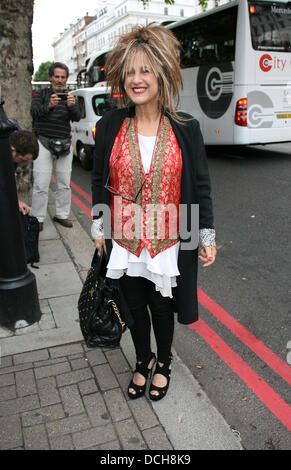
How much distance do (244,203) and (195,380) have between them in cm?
413

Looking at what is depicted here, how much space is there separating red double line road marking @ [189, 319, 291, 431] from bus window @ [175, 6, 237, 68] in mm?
6858

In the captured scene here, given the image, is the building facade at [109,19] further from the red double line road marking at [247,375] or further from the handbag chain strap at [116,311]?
the handbag chain strap at [116,311]

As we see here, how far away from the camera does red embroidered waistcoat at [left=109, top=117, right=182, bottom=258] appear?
1919 millimetres

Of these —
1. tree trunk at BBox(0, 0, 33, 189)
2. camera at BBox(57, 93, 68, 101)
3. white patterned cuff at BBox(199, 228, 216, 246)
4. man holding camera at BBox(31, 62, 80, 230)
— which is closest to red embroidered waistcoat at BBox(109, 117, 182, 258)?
white patterned cuff at BBox(199, 228, 216, 246)

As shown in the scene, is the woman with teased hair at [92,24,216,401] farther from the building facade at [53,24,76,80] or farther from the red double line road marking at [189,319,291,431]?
the building facade at [53,24,76,80]

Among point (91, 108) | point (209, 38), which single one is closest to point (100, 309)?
point (91, 108)

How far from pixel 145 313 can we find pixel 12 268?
1191 mm

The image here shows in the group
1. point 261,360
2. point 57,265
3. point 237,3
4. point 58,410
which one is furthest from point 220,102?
point 58,410

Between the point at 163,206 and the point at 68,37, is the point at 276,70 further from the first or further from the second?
the point at 68,37

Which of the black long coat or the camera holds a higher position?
the camera

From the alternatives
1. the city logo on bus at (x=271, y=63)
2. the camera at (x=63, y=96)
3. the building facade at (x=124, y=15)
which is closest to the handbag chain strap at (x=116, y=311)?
the camera at (x=63, y=96)

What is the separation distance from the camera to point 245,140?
8914 millimetres

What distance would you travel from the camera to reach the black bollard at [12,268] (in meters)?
2.79

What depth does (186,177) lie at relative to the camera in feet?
6.45
